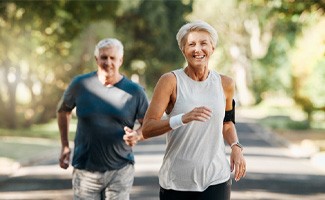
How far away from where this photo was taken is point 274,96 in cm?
7856

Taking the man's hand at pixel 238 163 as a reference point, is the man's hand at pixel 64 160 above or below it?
below

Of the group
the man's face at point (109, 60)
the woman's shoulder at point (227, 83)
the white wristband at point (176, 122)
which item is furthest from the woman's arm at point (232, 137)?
the man's face at point (109, 60)

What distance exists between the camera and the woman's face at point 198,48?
4.92m

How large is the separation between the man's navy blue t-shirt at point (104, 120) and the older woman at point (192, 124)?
4.94ft

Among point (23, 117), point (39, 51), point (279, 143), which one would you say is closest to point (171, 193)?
point (279, 143)

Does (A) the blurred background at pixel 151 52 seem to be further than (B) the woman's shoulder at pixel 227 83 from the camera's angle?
Yes

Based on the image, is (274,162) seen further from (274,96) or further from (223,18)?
(274,96)

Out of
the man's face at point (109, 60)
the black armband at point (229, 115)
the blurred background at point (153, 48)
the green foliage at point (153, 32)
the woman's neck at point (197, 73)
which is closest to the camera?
the woman's neck at point (197, 73)

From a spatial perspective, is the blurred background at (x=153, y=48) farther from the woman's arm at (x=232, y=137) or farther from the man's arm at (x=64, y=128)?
the woman's arm at (x=232, y=137)

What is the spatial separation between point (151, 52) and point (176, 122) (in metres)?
51.1

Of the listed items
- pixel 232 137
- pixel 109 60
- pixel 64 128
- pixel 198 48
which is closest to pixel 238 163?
pixel 232 137

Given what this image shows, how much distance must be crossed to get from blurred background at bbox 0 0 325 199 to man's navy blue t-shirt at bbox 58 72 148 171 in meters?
11.2

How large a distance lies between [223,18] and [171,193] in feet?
214

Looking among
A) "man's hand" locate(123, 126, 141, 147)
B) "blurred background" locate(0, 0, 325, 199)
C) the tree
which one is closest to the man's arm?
"man's hand" locate(123, 126, 141, 147)
